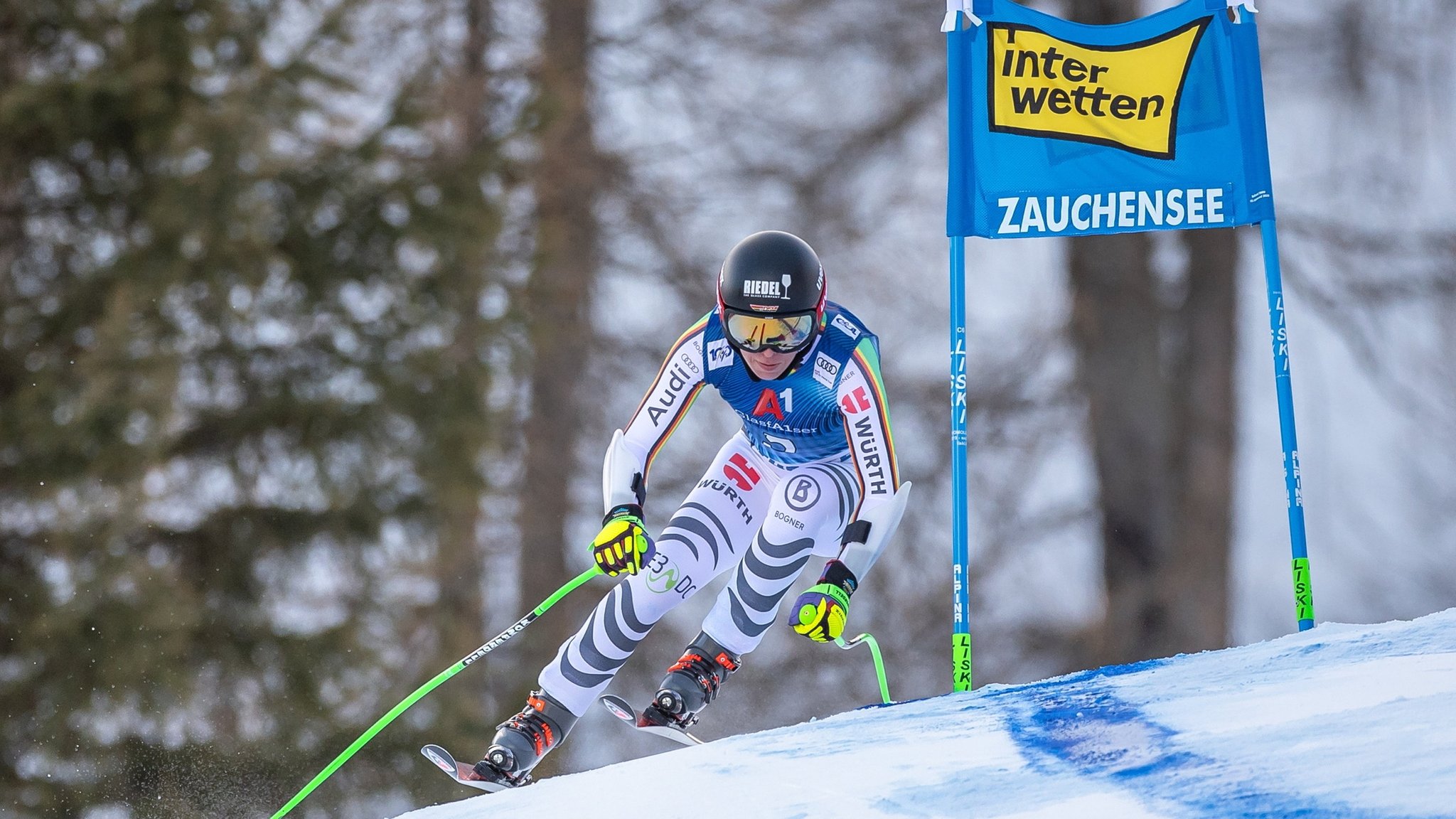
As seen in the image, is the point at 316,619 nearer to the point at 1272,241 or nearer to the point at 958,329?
the point at 958,329

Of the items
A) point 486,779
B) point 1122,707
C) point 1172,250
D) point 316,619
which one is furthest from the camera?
point 1172,250

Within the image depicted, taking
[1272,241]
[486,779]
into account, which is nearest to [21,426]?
[486,779]

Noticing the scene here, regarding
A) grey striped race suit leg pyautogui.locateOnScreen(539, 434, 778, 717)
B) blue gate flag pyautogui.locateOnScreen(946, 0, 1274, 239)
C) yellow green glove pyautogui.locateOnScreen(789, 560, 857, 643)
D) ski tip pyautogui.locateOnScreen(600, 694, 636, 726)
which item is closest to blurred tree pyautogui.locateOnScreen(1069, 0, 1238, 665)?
blue gate flag pyautogui.locateOnScreen(946, 0, 1274, 239)

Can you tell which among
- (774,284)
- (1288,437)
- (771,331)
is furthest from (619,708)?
(1288,437)

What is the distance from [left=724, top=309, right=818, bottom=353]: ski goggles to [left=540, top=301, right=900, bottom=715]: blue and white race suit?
3.9 inches

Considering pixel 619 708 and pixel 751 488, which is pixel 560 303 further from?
pixel 619 708

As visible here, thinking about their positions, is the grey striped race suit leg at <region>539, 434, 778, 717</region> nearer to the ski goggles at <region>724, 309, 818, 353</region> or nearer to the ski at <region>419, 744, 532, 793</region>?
the ski at <region>419, 744, 532, 793</region>

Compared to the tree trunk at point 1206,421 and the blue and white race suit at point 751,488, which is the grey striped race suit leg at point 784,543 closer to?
the blue and white race suit at point 751,488

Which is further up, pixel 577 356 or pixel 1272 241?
pixel 577 356

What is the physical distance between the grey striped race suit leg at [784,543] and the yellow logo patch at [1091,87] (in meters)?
1.46

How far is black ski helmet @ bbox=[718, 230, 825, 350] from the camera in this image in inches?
191

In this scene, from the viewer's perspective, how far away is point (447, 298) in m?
11.6

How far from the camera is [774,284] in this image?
4.84m

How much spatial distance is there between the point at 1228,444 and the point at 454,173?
280 inches
